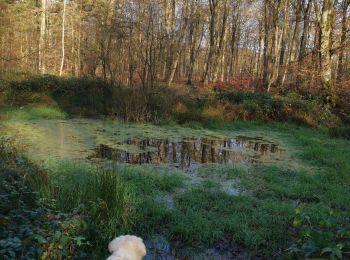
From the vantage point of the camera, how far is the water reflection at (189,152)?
7289 mm

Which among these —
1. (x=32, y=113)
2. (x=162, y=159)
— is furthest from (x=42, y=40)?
(x=162, y=159)

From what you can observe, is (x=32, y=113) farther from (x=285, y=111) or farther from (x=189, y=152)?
(x=285, y=111)

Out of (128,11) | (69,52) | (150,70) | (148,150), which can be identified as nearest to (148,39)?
(150,70)

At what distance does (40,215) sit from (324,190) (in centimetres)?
426

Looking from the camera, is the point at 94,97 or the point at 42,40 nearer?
the point at 94,97

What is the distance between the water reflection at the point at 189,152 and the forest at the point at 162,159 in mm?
41

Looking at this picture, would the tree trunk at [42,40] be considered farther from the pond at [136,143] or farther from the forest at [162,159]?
the pond at [136,143]

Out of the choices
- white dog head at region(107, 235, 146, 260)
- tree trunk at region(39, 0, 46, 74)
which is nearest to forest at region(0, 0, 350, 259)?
white dog head at region(107, 235, 146, 260)

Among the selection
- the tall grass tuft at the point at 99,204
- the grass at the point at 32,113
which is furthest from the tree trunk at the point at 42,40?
the tall grass tuft at the point at 99,204

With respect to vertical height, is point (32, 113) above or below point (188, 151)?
above

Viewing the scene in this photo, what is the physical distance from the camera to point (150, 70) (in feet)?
39.1

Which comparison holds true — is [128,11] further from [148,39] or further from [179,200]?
[179,200]

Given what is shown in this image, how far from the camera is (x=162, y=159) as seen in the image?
24.2 feet

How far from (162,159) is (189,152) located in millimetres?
957
